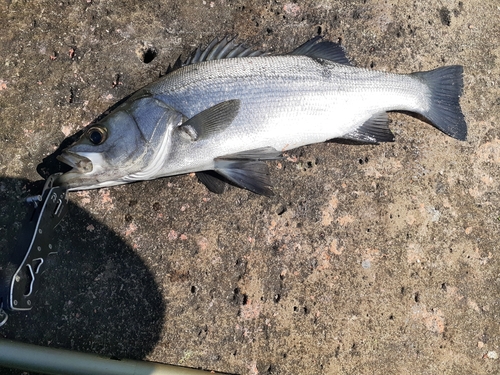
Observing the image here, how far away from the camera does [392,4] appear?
11.0ft

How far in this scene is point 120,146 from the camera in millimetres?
2441

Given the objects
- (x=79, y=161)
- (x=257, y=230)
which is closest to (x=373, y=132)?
(x=257, y=230)

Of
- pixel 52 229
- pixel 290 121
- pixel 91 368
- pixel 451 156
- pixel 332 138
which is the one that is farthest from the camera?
pixel 451 156

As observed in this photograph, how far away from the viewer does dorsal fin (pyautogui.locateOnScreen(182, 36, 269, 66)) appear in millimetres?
2850

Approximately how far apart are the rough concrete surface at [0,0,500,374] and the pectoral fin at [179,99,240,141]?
472 mm

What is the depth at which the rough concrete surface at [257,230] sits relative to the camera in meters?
2.66

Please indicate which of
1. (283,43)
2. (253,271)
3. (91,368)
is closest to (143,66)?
(283,43)

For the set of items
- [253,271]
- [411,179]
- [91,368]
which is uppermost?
[411,179]

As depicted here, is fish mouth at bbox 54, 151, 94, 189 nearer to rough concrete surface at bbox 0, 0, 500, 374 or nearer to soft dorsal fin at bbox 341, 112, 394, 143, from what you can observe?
rough concrete surface at bbox 0, 0, 500, 374

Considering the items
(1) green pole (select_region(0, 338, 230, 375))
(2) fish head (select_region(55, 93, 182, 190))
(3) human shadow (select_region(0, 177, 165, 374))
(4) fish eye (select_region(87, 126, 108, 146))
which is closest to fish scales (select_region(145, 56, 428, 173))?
(2) fish head (select_region(55, 93, 182, 190))

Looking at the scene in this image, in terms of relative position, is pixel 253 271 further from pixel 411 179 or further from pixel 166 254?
pixel 411 179

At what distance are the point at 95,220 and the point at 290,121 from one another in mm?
1511

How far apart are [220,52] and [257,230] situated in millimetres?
1320

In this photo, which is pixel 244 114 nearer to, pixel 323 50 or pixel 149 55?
pixel 323 50
